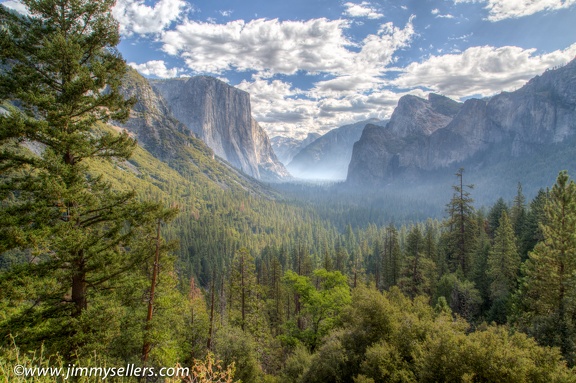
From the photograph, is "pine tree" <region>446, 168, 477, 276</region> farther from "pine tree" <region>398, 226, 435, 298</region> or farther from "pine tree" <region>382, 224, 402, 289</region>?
"pine tree" <region>382, 224, 402, 289</region>

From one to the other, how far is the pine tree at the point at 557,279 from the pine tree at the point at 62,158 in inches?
859

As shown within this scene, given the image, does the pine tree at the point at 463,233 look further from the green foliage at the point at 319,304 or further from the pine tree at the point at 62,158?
the pine tree at the point at 62,158

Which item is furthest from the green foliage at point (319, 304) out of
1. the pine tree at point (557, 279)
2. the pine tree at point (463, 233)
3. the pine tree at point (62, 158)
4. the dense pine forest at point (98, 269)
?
the pine tree at point (463, 233)

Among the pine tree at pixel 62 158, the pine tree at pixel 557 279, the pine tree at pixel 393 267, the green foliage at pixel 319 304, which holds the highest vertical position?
the pine tree at pixel 62 158

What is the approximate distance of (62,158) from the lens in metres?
9.25

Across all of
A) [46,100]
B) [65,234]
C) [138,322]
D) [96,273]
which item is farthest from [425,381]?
[46,100]

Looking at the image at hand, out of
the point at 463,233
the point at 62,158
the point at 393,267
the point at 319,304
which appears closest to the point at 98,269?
the point at 62,158

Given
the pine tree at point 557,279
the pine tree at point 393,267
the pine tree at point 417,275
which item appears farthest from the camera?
the pine tree at point 393,267

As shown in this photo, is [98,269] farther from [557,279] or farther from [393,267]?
[393,267]

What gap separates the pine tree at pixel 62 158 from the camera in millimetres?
8719

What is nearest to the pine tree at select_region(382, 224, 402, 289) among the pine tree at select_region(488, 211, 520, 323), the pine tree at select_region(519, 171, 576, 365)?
the pine tree at select_region(488, 211, 520, 323)

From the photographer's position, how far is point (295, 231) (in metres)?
157

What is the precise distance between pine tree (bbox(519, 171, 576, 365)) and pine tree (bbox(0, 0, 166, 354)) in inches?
859

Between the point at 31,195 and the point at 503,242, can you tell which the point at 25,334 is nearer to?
the point at 31,195
